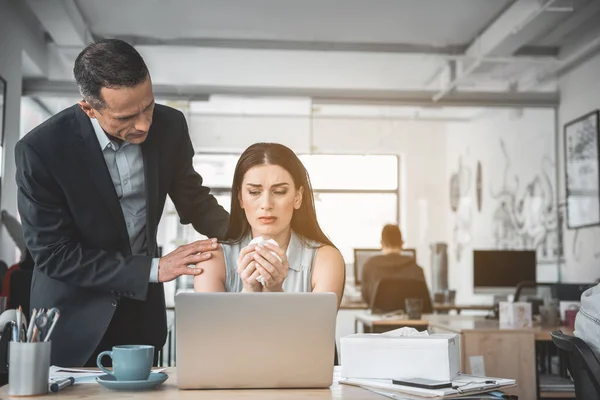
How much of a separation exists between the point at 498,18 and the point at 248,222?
4587 mm

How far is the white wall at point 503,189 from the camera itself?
7445 mm

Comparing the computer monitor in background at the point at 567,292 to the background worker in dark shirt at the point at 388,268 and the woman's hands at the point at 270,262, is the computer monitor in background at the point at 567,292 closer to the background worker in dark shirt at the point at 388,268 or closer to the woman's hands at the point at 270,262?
the background worker in dark shirt at the point at 388,268

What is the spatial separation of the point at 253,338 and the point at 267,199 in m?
0.91

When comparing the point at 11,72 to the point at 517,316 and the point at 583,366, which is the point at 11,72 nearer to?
the point at 517,316

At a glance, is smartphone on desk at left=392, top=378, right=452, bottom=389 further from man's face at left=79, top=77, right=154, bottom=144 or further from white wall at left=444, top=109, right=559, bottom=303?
white wall at left=444, top=109, right=559, bottom=303

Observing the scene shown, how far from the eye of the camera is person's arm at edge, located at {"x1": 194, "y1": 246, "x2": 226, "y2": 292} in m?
2.29

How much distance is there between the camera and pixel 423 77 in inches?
328

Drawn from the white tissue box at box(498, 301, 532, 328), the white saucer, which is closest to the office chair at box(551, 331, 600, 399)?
the white saucer

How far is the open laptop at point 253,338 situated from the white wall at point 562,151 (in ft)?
17.6

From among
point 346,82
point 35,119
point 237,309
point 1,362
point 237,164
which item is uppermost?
point 346,82

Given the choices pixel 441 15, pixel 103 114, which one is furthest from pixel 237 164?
pixel 441 15

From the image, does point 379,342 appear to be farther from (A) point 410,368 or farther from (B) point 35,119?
(B) point 35,119

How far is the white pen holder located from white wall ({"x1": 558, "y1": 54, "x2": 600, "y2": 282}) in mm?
5630

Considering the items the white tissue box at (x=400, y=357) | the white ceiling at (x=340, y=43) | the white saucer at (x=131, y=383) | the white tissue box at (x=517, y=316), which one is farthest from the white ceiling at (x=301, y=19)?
the white saucer at (x=131, y=383)
